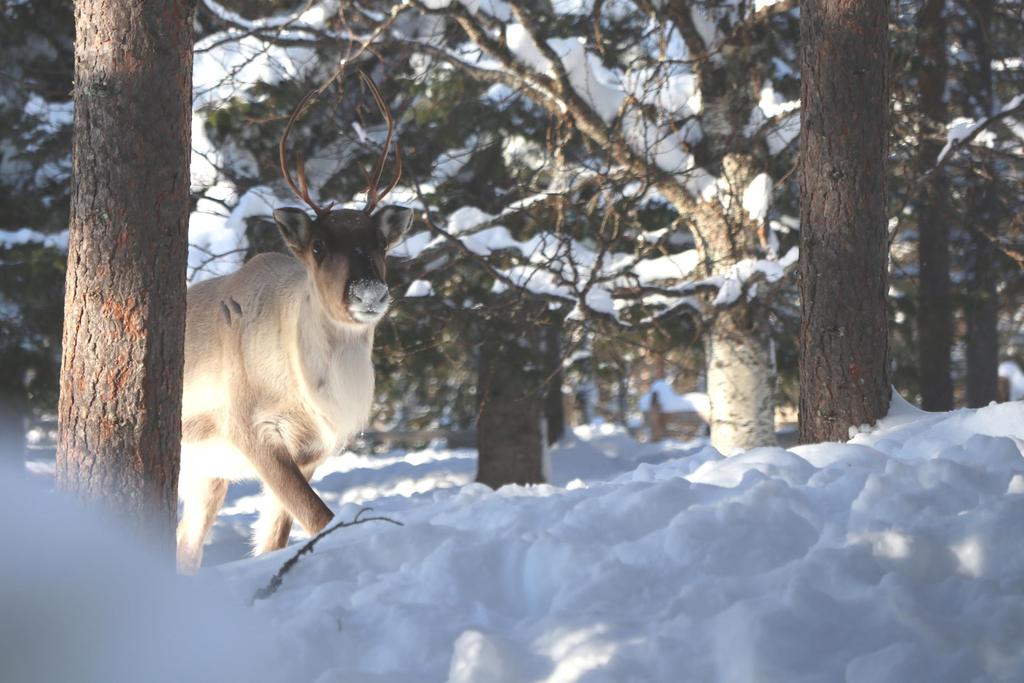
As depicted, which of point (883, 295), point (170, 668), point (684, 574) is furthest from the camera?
point (883, 295)

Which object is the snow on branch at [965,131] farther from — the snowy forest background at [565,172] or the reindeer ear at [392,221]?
the reindeer ear at [392,221]

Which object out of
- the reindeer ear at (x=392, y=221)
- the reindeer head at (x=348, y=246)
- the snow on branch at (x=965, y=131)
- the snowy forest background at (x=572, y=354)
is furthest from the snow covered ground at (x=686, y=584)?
the snow on branch at (x=965, y=131)

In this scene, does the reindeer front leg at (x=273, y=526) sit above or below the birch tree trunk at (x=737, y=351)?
below

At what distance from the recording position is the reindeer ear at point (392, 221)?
19.0 feet

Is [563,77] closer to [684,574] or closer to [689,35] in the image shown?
[689,35]

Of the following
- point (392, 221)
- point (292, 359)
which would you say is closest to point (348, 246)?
point (392, 221)

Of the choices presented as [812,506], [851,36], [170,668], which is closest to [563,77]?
[851,36]

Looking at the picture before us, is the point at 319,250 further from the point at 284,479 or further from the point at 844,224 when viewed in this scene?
the point at 844,224

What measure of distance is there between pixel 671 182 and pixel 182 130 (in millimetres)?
4628

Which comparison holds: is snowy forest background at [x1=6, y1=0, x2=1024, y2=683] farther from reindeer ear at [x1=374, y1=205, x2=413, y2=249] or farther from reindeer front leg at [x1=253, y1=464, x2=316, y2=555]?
reindeer ear at [x1=374, y1=205, x2=413, y2=249]

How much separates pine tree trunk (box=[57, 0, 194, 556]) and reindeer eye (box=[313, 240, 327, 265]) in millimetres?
1428

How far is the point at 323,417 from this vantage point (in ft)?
19.6

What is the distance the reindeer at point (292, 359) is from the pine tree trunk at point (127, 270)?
1.35 meters

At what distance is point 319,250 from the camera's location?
5.76 metres
